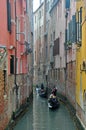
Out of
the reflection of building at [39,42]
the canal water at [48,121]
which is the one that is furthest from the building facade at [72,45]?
the reflection of building at [39,42]

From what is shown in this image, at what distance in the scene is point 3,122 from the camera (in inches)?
578

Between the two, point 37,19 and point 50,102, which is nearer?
point 50,102

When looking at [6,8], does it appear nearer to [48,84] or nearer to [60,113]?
[60,113]

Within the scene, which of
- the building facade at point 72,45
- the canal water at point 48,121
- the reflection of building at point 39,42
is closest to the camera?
the canal water at point 48,121

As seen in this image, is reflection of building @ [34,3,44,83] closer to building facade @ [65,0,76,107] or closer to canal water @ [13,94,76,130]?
building facade @ [65,0,76,107]

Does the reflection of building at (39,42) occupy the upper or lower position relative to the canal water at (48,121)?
upper

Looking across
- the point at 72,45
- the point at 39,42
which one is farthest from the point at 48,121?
the point at 39,42

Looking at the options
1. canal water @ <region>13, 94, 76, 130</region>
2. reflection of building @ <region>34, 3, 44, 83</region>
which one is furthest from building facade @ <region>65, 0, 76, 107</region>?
reflection of building @ <region>34, 3, 44, 83</region>

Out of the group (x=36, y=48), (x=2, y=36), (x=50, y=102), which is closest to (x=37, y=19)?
(x=36, y=48)

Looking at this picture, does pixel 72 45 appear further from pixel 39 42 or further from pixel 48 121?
pixel 39 42

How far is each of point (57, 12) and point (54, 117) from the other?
14.2 meters

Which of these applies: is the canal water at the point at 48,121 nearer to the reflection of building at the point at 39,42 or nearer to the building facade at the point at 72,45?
the building facade at the point at 72,45

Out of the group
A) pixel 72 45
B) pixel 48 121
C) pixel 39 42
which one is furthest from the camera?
pixel 39 42

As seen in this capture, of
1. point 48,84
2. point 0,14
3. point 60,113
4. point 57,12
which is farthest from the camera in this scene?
point 48,84
